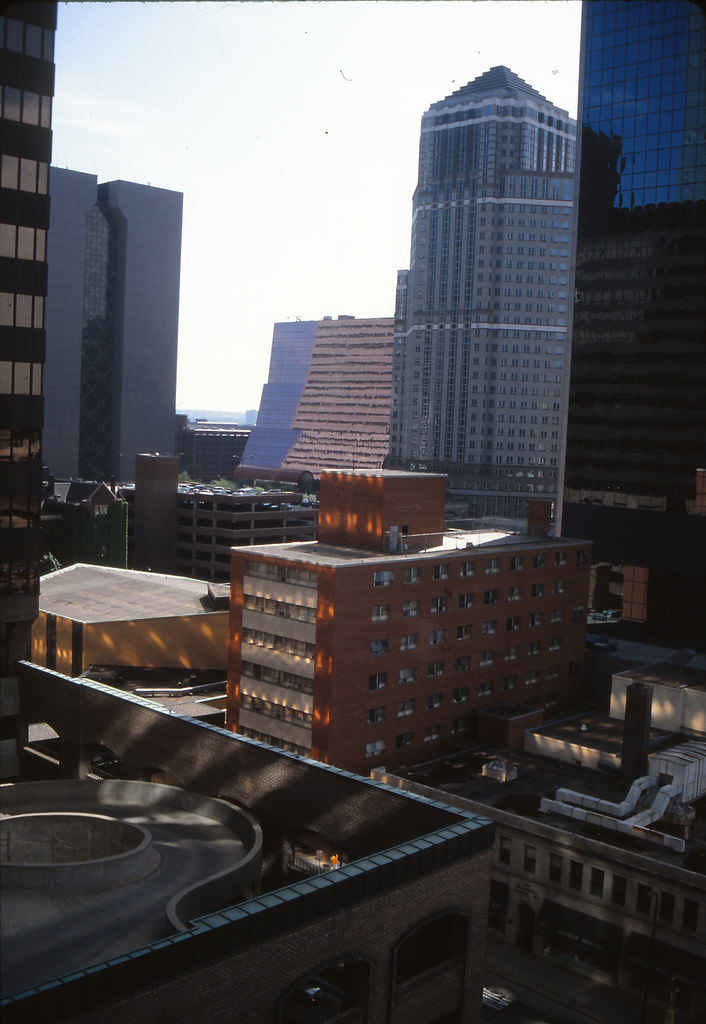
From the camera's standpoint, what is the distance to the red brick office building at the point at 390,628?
1993 inches

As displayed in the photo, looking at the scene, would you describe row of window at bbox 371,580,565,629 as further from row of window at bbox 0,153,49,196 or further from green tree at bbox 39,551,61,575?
green tree at bbox 39,551,61,575

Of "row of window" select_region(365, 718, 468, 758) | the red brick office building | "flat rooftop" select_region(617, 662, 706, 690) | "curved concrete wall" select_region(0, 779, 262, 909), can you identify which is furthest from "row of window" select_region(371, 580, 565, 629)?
"curved concrete wall" select_region(0, 779, 262, 909)

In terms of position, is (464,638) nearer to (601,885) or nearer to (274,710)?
(274,710)

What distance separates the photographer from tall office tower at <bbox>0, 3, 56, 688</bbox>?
34.2 metres

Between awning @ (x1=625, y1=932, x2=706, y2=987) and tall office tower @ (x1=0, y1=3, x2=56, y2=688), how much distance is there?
28.3 m

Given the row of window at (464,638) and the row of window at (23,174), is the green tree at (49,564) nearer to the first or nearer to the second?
the row of window at (464,638)

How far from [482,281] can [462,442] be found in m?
29.0

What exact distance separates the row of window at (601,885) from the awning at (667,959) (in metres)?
1.16

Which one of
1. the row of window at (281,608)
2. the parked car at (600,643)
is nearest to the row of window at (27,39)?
the row of window at (281,608)

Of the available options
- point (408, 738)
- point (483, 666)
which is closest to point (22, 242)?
point (408, 738)

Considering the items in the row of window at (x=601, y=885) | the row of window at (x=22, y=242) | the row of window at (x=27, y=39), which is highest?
the row of window at (x=27, y=39)

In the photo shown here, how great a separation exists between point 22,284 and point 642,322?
205 ft

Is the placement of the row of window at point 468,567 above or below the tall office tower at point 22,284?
below

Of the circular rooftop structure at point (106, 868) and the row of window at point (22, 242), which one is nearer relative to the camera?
the circular rooftop structure at point (106, 868)
